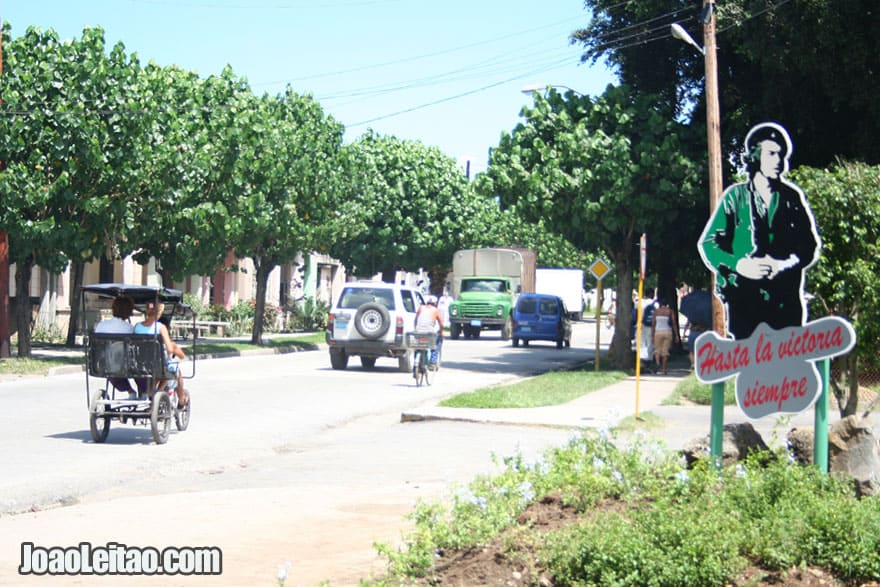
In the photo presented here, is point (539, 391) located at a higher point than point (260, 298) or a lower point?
lower

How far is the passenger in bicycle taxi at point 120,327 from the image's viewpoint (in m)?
13.7

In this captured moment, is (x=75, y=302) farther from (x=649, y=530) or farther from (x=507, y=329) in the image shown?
(x=649, y=530)

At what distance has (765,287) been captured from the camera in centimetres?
880

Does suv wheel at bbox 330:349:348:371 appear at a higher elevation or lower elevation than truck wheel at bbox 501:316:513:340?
lower

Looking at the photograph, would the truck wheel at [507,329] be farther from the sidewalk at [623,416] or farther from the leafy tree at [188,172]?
the sidewalk at [623,416]

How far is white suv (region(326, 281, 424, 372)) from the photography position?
27.3m

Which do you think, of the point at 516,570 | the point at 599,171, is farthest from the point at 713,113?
the point at 516,570

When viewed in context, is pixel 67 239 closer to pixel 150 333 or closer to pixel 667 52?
pixel 150 333

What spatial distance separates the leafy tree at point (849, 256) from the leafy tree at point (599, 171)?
1400 cm

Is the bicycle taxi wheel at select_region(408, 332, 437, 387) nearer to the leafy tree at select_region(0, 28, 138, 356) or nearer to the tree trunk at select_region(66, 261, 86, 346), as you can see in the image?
the leafy tree at select_region(0, 28, 138, 356)

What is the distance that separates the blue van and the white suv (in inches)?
639

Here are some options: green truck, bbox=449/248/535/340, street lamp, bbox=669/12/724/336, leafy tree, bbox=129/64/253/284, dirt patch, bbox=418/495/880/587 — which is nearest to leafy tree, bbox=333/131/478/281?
green truck, bbox=449/248/535/340

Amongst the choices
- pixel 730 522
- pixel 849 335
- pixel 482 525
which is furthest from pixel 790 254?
pixel 482 525

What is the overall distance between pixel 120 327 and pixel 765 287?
311 inches
